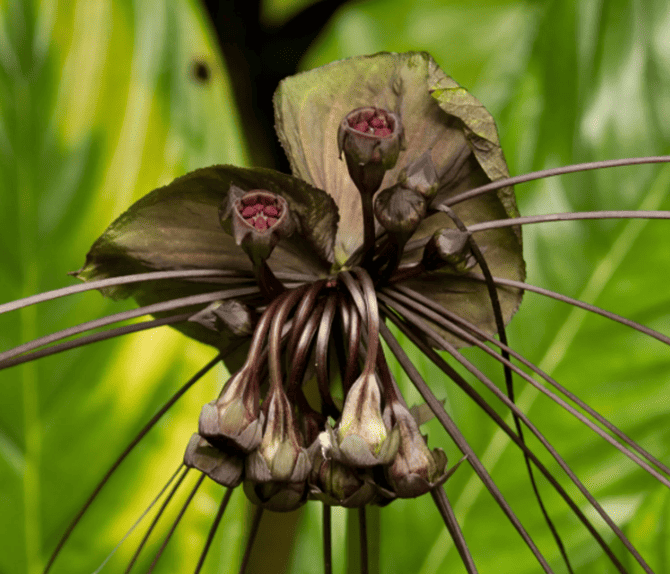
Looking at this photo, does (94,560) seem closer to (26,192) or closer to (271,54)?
(26,192)

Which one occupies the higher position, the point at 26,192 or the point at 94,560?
the point at 26,192

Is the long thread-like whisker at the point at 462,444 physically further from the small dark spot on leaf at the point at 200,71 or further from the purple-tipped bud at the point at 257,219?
the small dark spot on leaf at the point at 200,71

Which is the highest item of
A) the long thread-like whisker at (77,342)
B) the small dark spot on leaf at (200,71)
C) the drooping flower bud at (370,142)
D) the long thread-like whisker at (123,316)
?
the small dark spot on leaf at (200,71)

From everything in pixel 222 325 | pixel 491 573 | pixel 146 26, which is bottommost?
pixel 491 573

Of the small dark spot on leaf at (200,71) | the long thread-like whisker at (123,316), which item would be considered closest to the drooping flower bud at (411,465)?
the long thread-like whisker at (123,316)

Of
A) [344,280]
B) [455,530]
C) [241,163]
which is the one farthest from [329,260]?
[241,163]

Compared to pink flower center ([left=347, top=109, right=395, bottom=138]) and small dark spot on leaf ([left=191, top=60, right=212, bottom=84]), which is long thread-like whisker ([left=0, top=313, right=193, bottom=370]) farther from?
small dark spot on leaf ([left=191, top=60, right=212, bottom=84])

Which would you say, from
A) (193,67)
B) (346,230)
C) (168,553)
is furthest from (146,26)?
(168,553)
